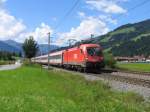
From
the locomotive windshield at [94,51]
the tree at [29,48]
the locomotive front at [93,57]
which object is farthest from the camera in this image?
the tree at [29,48]

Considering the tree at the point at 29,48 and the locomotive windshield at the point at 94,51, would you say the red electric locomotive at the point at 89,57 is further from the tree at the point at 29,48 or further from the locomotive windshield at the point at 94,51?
the tree at the point at 29,48

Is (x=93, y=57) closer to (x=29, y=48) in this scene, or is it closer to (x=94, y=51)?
(x=94, y=51)

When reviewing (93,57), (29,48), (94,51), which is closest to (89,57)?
(93,57)

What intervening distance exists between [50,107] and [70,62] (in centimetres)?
4668

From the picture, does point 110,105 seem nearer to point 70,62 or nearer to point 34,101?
point 34,101

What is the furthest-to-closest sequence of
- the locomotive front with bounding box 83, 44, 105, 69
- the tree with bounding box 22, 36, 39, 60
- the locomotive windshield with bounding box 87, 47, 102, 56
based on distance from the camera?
the tree with bounding box 22, 36, 39, 60 → the locomotive windshield with bounding box 87, 47, 102, 56 → the locomotive front with bounding box 83, 44, 105, 69

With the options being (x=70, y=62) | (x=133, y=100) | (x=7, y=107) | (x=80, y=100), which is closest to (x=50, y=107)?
(x=7, y=107)

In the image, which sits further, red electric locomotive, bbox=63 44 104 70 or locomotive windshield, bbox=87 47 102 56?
locomotive windshield, bbox=87 47 102 56

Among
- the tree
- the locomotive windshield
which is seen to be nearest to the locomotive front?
the locomotive windshield

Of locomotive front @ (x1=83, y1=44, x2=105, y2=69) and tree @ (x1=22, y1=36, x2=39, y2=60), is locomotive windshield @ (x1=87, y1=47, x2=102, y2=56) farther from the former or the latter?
tree @ (x1=22, y1=36, x2=39, y2=60)

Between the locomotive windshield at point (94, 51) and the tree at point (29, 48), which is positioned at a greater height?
the tree at point (29, 48)

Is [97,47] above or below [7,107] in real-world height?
above

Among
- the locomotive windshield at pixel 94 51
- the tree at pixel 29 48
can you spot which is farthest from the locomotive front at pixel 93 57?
the tree at pixel 29 48

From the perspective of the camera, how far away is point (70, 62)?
61062mm
